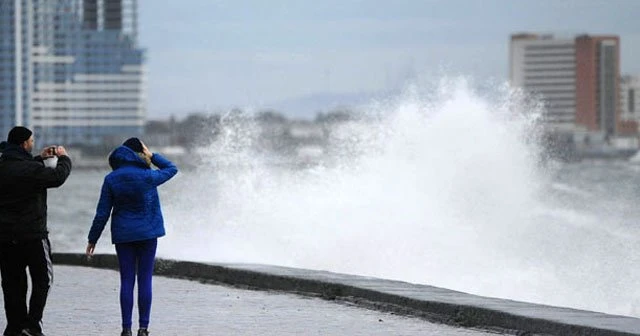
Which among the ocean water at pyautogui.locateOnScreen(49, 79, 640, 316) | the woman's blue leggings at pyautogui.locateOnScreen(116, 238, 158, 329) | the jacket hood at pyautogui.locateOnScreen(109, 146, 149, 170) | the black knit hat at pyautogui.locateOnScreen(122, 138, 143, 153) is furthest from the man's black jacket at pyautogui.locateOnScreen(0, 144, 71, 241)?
the ocean water at pyautogui.locateOnScreen(49, 79, 640, 316)

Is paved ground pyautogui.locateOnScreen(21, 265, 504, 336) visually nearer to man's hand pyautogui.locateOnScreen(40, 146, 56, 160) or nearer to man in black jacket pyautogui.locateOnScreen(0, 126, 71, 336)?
man in black jacket pyautogui.locateOnScreen(0, 126, 71, 336)

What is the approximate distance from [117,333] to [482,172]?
2635cm

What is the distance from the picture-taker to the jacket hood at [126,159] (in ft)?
35.8

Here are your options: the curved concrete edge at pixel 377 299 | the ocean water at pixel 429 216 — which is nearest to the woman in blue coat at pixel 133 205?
the curved concrete edge at pixel 377 299

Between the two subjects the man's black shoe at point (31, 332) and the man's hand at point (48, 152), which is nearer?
the man's hand at point (48, 152)

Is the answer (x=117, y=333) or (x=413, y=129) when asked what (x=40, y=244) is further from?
(x=413, y=129)

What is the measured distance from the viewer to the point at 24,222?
1108cm

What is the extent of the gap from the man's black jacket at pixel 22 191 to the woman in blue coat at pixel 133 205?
37 cm

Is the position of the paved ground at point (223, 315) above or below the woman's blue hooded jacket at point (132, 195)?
below

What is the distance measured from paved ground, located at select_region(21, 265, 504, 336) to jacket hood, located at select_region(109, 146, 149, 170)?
1381 millimetres

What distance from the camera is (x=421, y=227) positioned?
31375 millimetres

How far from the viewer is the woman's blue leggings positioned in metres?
11.0

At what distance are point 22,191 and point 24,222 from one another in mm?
223

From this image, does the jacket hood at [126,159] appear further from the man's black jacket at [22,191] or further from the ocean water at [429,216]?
the ocean water at [429,216]
